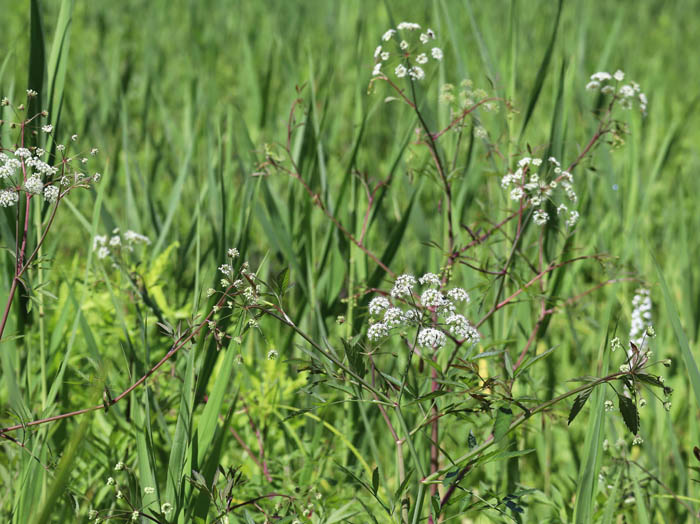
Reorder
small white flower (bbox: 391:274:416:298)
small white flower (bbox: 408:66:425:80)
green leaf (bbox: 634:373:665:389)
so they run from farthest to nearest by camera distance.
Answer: small white flower (bbox: 408:66:425:80) → small white flower (bbox: 391:274:416:298) → green leaf (bbox: 634:373:665:389)

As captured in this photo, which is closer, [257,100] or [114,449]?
[114,449]

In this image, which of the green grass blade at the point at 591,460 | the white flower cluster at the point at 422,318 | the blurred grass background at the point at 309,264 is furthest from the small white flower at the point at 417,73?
the green grass blade at the point at 591,460

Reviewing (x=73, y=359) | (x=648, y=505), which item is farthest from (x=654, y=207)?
(x=73, y=359)

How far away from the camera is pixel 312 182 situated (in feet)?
5.41

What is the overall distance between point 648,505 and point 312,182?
982 mm

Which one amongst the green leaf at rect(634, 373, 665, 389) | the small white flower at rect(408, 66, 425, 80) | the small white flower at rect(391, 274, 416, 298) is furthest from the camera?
the small white flower at rect(408, 66, 425, 80)

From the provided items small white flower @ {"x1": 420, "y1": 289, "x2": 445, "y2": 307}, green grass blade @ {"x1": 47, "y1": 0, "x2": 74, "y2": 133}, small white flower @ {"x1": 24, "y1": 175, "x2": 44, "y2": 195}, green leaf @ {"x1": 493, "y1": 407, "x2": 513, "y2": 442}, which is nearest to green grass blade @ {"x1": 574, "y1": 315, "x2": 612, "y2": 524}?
green leaf @ {"x1": 493, "y1": 407, "x2": 513, "y2": 442}

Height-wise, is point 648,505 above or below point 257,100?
below

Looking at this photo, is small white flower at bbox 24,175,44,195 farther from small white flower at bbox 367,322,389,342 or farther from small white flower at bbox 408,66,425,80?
small white flower at bbox 408,66,425,80

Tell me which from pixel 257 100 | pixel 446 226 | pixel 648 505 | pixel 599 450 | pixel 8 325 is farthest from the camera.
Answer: pixel 257 100

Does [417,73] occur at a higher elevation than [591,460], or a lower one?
higher

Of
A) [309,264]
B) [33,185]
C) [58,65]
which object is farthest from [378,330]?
[58,65]

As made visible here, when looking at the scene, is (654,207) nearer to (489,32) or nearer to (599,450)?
(489,32)

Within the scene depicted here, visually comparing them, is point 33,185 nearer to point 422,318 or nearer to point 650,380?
point 422,318
